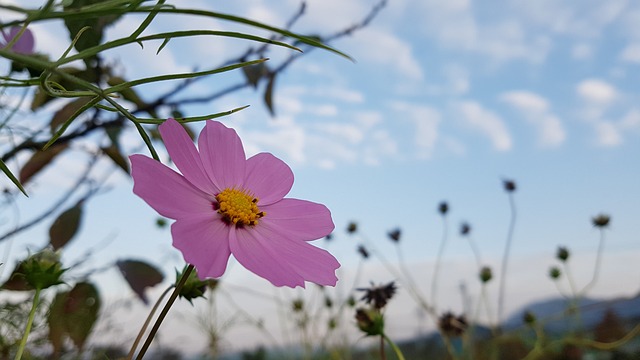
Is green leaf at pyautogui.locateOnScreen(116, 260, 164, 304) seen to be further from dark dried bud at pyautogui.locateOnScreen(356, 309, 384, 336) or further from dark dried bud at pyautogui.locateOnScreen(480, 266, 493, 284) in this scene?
dark dried bud at pyautogui.locateOnScreen(480, 266, 493, 284)

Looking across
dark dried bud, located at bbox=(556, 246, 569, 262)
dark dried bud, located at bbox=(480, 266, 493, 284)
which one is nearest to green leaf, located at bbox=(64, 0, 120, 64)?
dark dried bud, located at bbox=(480, 266, 493, 284)

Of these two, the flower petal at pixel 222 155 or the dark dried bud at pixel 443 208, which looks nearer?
the flower petal at pixel 222 155

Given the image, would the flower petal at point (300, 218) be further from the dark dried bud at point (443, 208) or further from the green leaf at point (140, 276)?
the dark dried bud at point (443, 208)

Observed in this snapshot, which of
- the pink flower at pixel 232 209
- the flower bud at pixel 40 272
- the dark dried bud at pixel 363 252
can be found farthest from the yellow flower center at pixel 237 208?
the dark dried bud at pixel 363 252

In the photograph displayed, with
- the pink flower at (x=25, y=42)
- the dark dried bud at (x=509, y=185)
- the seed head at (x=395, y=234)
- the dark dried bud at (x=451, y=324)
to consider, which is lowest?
the pink flower at (x=25, y=42)

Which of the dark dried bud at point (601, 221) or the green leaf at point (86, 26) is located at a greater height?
the dark dried bud at point (601, 221)

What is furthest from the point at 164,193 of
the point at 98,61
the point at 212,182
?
the point at 98,61
